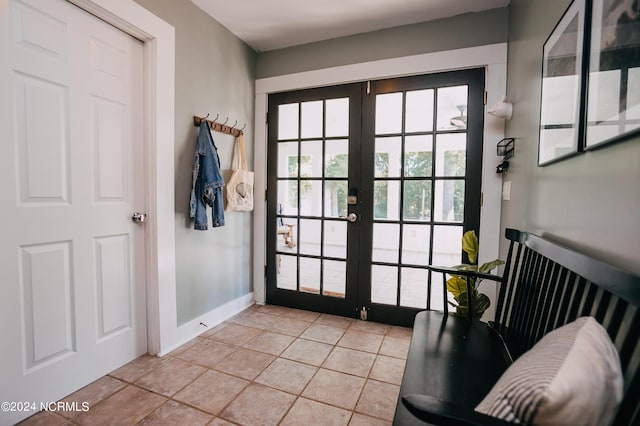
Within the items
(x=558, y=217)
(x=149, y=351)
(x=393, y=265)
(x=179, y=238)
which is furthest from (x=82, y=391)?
(x=558, y=217)

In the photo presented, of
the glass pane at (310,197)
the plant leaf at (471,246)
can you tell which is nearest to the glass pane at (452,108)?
the plant leaf at (471,246)

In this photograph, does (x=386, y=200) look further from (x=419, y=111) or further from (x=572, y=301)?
(x=572, y=301)

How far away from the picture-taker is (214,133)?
93.4 inches

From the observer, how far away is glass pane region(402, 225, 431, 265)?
2.38m

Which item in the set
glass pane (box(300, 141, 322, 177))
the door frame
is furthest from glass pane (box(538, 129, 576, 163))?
glass pane (box(300, 141, 322, 177))

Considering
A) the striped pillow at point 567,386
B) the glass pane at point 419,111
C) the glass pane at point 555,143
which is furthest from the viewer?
the glass pane at point 419,111

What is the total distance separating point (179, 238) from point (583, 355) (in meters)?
2.17

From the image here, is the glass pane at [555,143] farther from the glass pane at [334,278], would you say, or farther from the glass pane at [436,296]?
the glass pane at [334,278]

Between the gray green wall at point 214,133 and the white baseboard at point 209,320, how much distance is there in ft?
0.16

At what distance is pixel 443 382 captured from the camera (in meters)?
1.00

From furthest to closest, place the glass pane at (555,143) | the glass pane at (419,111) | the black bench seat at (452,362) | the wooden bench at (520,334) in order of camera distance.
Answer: the glass pane at (419,111) → the glass pane at (555,143) → the black bench seat at (452,362) → the wooden bench at (520,334)

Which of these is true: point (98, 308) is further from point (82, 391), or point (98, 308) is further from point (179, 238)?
point (179, 238)

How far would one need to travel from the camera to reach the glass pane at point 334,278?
8.73ft

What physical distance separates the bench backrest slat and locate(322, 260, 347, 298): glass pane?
1.35 metres
